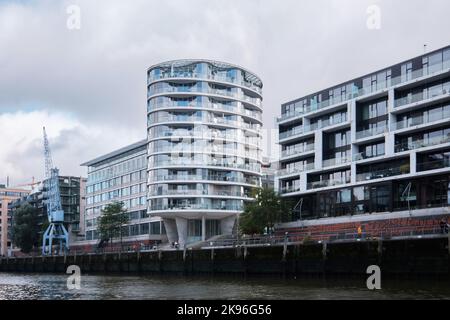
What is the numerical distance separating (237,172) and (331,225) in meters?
29.1

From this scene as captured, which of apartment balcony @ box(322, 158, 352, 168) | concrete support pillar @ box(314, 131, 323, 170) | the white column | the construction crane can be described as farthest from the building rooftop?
the white column

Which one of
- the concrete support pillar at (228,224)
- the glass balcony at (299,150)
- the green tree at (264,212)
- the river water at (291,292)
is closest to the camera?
the river water at (291,292)

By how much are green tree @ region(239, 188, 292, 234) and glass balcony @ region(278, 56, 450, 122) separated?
1203 centimetres

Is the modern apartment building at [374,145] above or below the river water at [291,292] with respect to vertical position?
above

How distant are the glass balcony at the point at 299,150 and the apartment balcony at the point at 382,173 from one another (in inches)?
421

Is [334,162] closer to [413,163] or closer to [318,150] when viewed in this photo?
[318,150]

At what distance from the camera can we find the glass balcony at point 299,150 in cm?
8719

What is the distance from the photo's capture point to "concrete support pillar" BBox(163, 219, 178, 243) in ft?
354

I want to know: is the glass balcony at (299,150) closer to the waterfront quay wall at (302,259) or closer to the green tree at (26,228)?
the waterfront quay wall at (302,259)

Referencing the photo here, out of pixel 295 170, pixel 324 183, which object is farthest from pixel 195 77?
pixel 324 183

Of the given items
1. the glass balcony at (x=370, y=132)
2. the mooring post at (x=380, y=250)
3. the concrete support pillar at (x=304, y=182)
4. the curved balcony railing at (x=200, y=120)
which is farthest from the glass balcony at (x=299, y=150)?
the mooring post at (x=380, y=250)

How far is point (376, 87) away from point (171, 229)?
44418mm

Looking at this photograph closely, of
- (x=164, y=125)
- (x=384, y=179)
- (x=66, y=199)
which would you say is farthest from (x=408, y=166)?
(x=66, y=199)

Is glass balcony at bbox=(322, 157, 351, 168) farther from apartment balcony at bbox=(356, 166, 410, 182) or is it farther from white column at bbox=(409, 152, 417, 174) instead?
white column at bbox=(409, 152, 417, 174)
